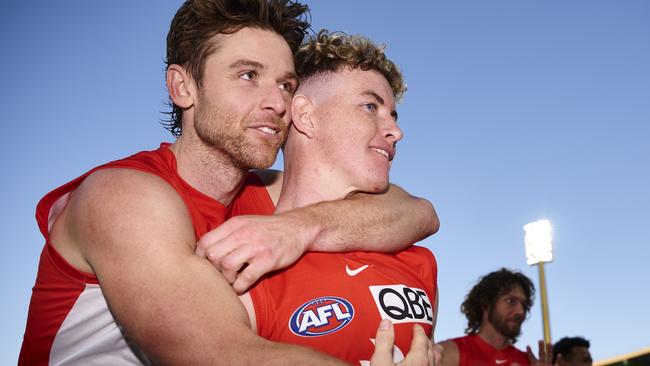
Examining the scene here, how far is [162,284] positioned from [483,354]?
280 inches

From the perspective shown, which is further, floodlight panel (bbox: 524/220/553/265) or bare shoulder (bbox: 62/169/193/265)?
floodlight panel (bbox: 524/220/553/265)

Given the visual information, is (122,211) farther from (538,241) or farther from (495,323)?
(538,241)

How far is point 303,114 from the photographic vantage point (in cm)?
331

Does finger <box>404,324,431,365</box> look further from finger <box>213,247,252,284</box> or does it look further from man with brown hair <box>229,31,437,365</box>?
finger <box>213,247,252,284</box>

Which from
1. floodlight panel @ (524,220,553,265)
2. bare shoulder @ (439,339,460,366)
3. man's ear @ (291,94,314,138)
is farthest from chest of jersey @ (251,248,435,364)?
floodlight panel @ (524,220,553,265)

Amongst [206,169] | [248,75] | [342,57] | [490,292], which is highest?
[342,57]

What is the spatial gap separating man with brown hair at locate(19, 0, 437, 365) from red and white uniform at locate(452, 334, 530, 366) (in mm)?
5105

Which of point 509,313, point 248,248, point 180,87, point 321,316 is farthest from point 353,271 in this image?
point 509,313

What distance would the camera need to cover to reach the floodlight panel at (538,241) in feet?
64.2

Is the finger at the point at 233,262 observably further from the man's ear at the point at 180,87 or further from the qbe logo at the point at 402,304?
the man's ear at the point at 180,87

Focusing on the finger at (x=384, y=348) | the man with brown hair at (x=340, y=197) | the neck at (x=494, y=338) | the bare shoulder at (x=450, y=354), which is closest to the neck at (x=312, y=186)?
the man with brown hair at (x=340, y=197)

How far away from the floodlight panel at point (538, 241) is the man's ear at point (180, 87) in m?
17.8

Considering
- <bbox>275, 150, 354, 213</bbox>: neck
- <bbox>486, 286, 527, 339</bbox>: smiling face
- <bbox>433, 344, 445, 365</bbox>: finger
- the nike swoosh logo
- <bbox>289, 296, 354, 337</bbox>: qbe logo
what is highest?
<bbox>275, 150, 354, 213</bbox>: neck

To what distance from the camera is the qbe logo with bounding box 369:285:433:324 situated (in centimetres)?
259
